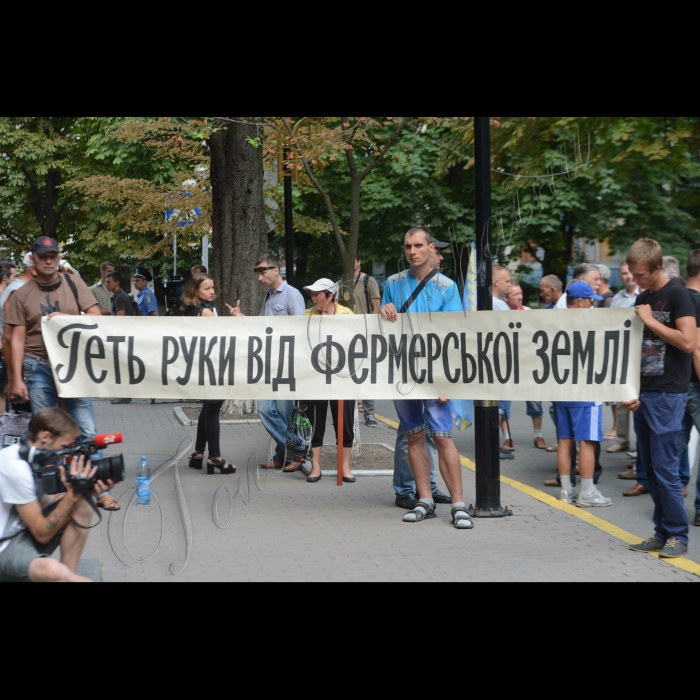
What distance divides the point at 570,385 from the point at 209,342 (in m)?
2.40

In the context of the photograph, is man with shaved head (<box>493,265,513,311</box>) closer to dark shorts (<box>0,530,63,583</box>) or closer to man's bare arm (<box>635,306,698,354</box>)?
man's bare arm (<box>635,306,698,354</box>)

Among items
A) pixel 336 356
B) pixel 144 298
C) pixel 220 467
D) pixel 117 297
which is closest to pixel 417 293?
pixel 336 356

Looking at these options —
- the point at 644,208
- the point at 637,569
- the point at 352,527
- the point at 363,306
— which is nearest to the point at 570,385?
the point at 637,569

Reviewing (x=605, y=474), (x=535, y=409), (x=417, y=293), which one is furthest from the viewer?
(x=535, y=409)

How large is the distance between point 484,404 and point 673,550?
5.43 ft

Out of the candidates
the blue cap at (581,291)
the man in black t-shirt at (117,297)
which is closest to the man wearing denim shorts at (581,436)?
the blue cap at (581,291)

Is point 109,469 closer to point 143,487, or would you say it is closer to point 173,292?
point 143,487

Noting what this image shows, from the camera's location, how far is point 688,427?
7.36m

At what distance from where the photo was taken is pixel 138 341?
20.6ft

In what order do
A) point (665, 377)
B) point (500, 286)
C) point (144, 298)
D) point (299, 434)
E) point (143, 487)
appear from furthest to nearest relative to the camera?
point (144, 298)
point (500, 286)
point (299, 434)
point (143, 487)
point (665, 377)

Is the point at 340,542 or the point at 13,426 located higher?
the point at 13,426

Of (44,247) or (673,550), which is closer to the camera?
(673,550)

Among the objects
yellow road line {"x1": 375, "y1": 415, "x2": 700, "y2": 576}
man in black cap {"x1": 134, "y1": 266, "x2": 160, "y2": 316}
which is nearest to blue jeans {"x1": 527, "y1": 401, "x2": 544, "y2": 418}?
yellow road line {"x1": 375, "y1": 415, "x2": 700, "y2": 576}

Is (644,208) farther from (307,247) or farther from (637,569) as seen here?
(637,569)
